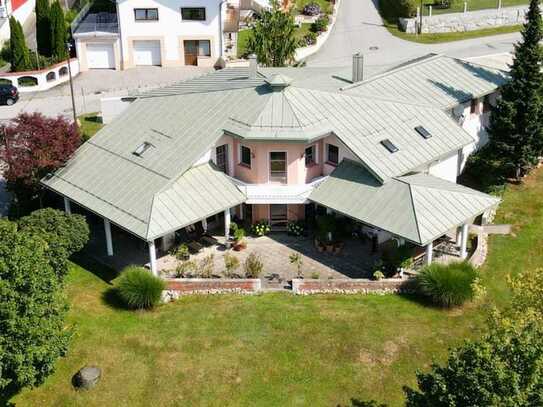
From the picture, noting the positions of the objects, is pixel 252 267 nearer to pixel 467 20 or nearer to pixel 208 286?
pixel 208 286

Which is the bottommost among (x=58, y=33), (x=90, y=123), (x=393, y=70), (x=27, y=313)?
(x=90, y=123)

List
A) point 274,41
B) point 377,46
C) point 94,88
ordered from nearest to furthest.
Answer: point 274,41, point 94,88, point 377,46

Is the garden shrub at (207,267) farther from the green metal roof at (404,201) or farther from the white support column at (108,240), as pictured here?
the green metal roof at (404,201)

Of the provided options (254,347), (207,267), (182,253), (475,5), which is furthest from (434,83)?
(475,5)

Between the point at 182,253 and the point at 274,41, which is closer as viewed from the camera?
the point at 182,253

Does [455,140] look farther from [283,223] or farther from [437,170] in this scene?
[283,223]

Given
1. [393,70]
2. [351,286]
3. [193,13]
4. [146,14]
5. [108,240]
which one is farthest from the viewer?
[193,13]

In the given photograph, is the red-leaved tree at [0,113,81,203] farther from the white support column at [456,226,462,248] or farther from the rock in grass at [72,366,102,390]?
the white support column at [456,226,462,248]

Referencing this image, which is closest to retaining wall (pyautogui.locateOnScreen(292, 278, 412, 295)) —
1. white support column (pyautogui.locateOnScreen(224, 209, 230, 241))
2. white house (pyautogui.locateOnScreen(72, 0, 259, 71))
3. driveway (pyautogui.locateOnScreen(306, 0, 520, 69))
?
white support column (pyautogui.locateOnScreen(224, 209, 230, 241))
